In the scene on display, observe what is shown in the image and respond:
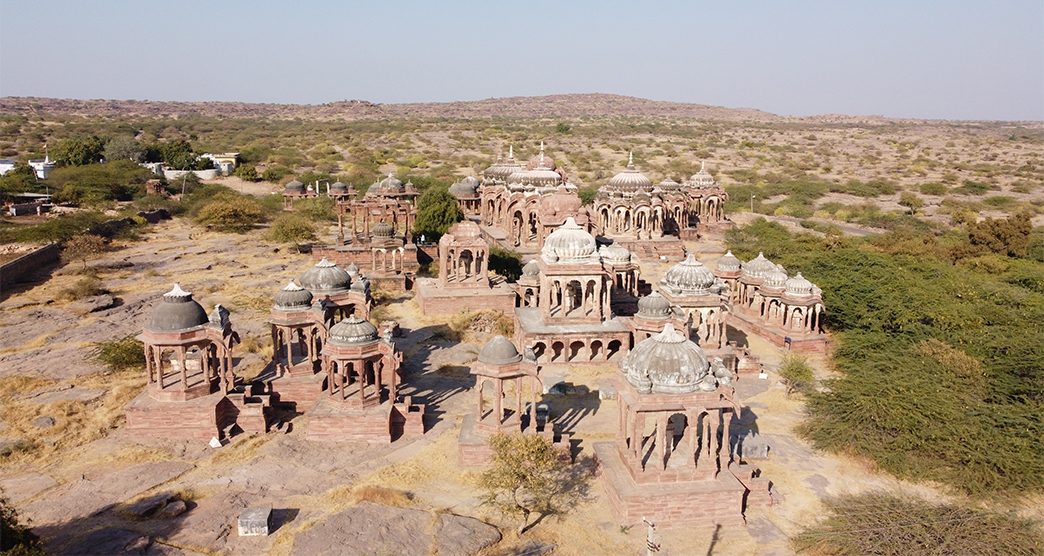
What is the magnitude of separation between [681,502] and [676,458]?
1.15 metres

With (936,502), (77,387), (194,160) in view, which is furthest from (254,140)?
(936,502)

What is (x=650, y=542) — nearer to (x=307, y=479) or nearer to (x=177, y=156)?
(x=307, y=479)

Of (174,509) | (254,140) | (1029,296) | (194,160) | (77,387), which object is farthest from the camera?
(254,140)

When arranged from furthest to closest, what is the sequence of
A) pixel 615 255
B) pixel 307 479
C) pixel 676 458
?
1. pixel 615 255
2. pixel 307 479
3. pixel 676 458

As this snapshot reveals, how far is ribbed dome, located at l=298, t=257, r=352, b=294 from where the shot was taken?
2072 cm

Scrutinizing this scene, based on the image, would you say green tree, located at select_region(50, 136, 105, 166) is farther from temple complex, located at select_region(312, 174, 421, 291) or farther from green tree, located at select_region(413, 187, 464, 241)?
green tree, located at select_region(413, 187, 464, 241)

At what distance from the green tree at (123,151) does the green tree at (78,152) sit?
0.99 meters

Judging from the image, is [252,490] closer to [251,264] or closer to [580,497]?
[580,497]

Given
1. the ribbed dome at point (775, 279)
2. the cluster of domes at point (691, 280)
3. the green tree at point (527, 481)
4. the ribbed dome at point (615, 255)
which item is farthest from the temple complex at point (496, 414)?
the ribbed dome at point (775, 279)

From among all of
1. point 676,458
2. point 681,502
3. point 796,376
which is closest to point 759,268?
point 796,376

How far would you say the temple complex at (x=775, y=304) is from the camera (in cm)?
2400

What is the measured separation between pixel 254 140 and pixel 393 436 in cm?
9486

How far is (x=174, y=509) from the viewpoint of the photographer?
42.7 ft

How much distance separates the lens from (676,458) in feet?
45.7
